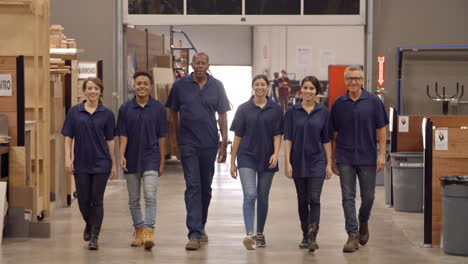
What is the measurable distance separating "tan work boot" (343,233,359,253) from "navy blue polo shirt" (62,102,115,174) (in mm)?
2308

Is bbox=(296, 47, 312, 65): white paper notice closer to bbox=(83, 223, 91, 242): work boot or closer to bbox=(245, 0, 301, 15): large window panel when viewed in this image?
bbox=(245, 0, 301, 15): large window panel

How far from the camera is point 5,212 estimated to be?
30.2ft

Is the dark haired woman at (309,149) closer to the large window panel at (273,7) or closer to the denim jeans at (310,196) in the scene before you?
the denim jeans at (310,196)

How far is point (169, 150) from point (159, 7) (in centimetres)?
→ 365

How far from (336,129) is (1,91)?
356cm

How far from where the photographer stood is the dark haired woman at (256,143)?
27.3 ft

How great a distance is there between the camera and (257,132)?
27.4ft

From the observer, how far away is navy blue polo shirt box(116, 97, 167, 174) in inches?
329

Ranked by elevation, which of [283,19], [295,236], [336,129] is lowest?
[295,236]

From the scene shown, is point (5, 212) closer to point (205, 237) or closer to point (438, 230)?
point (205, 237)

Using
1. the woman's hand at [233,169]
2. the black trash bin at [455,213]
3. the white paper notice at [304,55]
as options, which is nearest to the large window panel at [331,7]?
the woman's hand at [233,169]


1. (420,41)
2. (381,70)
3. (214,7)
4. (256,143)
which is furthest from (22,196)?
(420,41)

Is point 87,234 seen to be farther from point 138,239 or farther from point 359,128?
point 359,128

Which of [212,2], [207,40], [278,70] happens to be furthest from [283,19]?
[207,40]
